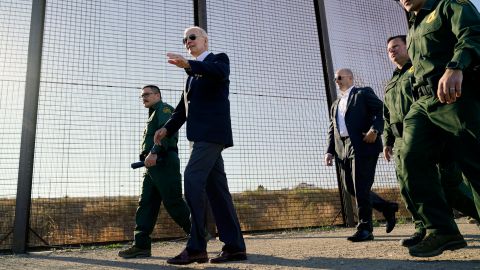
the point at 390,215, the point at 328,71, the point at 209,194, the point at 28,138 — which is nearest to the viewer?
the point at 209,194

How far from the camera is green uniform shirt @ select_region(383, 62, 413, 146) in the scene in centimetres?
290

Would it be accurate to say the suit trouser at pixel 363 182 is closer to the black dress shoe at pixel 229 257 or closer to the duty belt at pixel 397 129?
the duty belt at pixel 397 129

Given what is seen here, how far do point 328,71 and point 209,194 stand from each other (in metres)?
3.66

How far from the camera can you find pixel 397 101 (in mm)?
3029

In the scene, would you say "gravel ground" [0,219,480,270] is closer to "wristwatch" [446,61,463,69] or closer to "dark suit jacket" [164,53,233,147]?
"dark suit jacket" [164,53,233,147]

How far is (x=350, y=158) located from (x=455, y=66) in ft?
7.02

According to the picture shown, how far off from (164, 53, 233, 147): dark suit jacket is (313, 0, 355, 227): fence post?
326 cm

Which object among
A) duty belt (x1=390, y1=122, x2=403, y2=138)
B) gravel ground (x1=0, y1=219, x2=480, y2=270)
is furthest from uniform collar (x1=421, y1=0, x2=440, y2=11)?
gravel ground (x1=0, y1=219, x2=480, y2=270)

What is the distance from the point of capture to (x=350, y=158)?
12.8ft

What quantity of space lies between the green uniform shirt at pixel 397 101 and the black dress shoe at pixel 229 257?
155 cm

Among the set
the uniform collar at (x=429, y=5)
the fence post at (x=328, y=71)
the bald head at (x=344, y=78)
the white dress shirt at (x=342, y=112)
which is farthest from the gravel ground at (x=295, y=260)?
the fence post at (x=328, y=71)

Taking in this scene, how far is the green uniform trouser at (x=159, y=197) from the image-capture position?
335 cm

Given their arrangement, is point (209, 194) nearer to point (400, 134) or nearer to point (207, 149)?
point (207, 149)

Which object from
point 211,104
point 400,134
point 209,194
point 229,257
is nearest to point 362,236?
point 400,134
